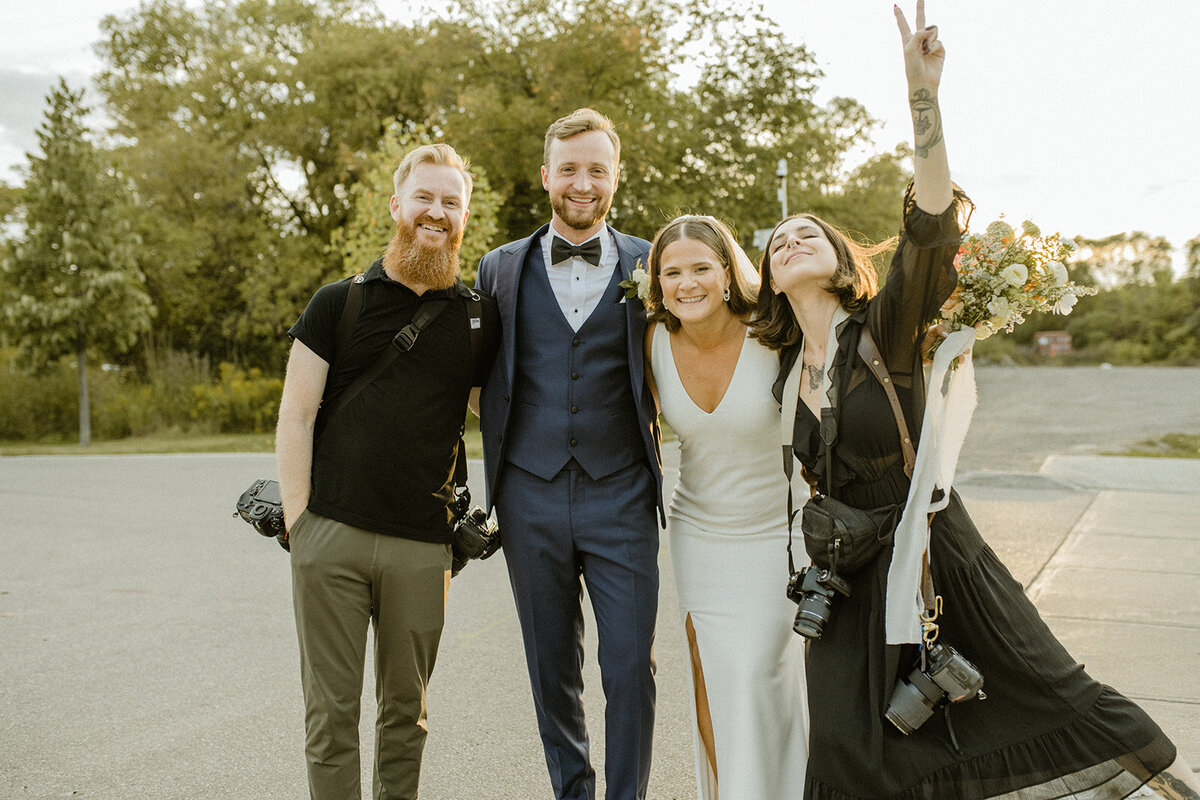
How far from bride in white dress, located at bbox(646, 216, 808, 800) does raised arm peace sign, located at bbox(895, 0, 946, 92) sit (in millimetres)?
879

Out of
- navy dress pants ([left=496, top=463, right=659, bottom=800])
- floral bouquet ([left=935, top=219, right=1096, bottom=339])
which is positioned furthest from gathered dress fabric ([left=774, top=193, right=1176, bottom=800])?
navy dress pants ([left=496, top=463, right=659, bottom=800])

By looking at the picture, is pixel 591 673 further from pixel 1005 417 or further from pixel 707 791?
pixel 1005 417

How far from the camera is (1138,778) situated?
90.1 inches

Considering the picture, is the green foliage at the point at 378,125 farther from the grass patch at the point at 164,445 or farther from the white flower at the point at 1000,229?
the white flower at the point at 1000,229

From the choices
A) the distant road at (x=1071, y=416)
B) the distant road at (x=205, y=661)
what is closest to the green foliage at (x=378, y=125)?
the distant road at (x=1071, y=416)

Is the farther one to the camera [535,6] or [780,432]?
[535,6]

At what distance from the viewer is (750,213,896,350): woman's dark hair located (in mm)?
2822

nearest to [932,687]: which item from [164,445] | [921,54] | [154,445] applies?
[921,54]

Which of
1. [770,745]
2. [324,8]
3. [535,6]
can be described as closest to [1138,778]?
[770,745]

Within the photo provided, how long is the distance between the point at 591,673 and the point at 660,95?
18730 millimetres

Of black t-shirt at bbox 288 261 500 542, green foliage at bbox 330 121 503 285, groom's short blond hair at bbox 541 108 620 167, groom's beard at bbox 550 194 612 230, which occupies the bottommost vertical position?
black t-shirt at bbox 288 261 500 542

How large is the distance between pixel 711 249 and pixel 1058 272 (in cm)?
109

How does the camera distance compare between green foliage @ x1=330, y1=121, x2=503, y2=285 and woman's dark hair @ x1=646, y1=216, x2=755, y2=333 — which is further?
green foliage @ x1=330, y1=121, x2=503, y2=285

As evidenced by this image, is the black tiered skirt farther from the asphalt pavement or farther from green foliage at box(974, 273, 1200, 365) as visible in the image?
green foliage at box(974, 273, 1200, 365)
